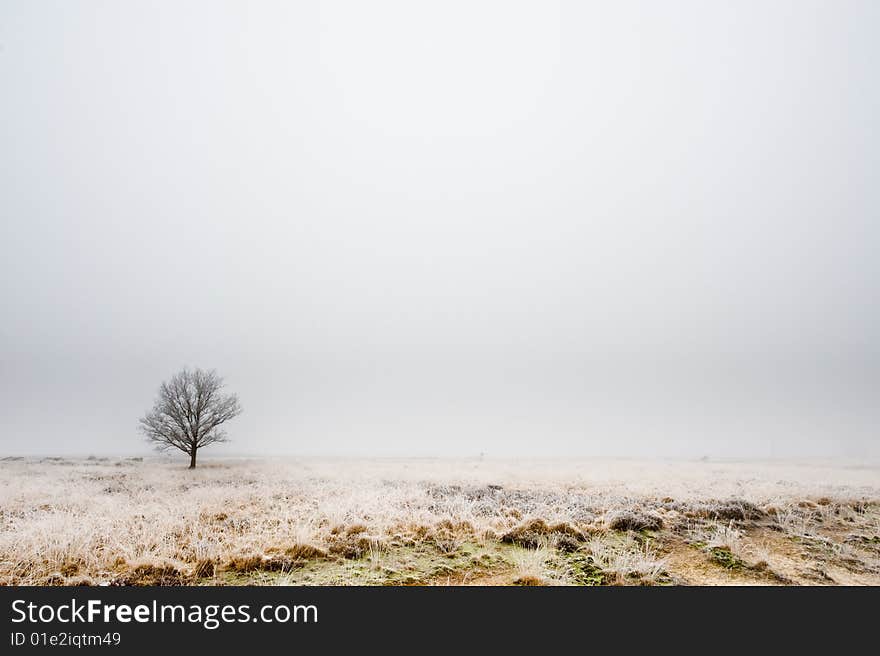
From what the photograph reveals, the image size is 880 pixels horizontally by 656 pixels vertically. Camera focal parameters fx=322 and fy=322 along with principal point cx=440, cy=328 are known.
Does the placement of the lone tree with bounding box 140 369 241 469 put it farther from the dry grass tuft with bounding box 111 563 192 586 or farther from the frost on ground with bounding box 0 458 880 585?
the dry grass tuft with bounding box 111 563 192 586

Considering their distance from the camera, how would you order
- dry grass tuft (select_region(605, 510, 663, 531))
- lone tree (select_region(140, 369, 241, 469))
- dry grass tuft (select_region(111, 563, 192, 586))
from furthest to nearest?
lone tree (select_region(140, 369, 241, 469)) → dry grass tuft (select_region(605, 510, 663, 531)) → dry grass tuft (select_region(111, 563, 192, 586))

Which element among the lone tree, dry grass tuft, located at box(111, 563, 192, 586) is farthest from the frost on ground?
the lone tree

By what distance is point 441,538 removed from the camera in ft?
20.9

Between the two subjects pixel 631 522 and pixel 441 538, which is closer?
pixel 441 538

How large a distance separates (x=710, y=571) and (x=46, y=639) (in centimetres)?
965

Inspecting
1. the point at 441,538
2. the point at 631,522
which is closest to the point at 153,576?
the point at 441,538

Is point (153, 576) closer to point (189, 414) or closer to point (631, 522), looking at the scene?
point (631, 522)

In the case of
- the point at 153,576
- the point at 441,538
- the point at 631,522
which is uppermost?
the point at 153,576

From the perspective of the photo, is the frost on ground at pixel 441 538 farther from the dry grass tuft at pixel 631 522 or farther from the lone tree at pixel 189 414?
the lone tree at pixel 189 414

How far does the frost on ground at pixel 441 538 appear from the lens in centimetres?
501

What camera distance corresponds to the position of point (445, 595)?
4465 mm

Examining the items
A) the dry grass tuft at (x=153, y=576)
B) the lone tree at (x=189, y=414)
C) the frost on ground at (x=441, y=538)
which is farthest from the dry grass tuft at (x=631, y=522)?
the lone tree at (x=189, y=414)

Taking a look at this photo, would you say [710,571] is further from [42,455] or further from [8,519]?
[42,455]

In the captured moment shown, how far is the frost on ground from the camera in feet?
16.4
